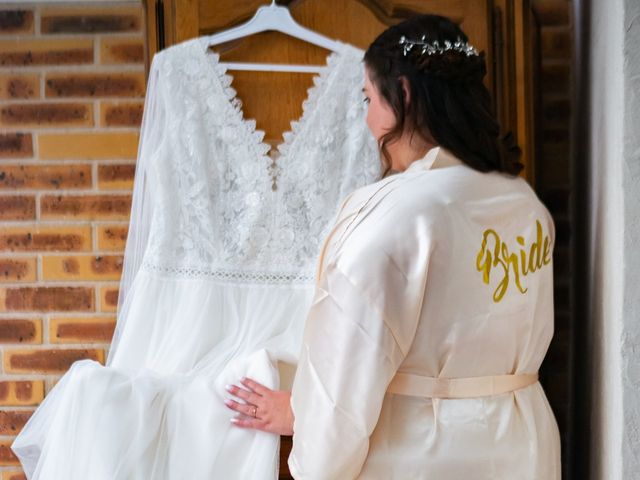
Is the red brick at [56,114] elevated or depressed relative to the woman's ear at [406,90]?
elevated

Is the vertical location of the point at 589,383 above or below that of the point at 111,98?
below

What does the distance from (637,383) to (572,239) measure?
22.3 inches

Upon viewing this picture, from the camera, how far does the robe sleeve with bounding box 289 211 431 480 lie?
1.11m

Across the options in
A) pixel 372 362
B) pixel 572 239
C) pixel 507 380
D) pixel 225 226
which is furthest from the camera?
pixel 572 239

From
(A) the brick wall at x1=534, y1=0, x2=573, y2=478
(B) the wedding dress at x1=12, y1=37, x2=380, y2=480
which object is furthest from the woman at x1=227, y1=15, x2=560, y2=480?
(A) the brick wall at x1=534, y1=0, x2=573, y2=478

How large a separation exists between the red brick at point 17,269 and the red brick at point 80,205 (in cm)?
13

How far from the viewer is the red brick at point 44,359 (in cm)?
195

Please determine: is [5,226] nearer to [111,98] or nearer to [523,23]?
[111,98]

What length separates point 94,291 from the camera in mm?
1953

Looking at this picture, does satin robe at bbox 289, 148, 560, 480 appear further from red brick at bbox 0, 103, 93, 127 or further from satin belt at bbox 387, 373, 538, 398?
red brick at bbox 0, 103, 93, 127

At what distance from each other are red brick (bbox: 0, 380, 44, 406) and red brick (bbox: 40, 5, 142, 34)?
3.01 feet

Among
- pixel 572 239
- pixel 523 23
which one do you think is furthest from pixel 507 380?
pixel 523 23

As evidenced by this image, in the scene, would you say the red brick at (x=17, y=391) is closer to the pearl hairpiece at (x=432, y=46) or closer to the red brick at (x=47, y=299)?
the red brick at (x=47, y=299)

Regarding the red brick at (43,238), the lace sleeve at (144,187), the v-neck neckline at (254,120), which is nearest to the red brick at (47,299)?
the red brick at (43,238)
